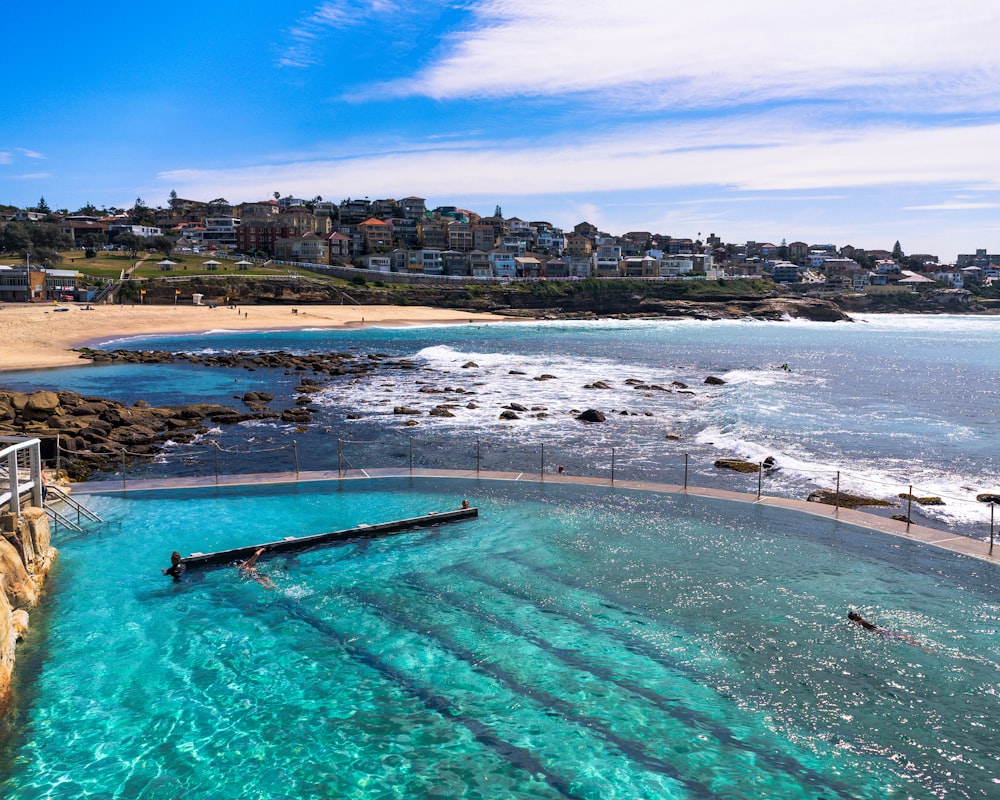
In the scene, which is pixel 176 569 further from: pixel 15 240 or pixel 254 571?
pixel 15 240

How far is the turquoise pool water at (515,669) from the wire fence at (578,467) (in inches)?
182

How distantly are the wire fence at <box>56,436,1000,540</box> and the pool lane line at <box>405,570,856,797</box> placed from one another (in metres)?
9.32

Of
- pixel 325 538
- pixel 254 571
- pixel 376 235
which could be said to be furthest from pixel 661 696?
pixel 376 235

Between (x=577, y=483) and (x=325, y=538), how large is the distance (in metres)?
8.66

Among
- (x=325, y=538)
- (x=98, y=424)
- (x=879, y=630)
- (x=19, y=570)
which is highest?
(x=19, y=570)

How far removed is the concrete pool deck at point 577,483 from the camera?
1834 cm

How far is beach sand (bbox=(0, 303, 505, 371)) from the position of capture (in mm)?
62094

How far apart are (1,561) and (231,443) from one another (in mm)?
18053

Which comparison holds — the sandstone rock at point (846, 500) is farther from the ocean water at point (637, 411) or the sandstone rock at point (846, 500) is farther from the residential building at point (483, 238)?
the residential building at point (483, 238)

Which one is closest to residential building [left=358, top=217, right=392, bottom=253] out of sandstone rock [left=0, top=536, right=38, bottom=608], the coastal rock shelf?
the coastal rock shelf

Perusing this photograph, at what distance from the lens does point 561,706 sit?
11180 mm

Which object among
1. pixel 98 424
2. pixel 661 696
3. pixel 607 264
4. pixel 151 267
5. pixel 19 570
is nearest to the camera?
pixel 661 696

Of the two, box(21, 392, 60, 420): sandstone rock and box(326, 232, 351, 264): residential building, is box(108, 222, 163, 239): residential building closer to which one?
box(326, 232, 351, 264): residential building

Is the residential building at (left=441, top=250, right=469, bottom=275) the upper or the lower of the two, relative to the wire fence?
upper
